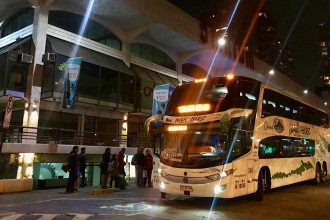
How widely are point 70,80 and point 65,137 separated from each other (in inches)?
149

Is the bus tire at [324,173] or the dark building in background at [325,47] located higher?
the dark building in background at [325,47]

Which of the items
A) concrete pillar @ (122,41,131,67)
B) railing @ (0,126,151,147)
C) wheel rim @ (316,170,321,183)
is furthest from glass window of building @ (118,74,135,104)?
wheel rim @ (316,170,321,183)

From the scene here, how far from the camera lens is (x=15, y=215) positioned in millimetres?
8797

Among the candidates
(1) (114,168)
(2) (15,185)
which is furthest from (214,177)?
(2) (15,185)

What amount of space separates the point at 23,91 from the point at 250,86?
14031 millimetres

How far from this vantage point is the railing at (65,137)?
1866 centimetres

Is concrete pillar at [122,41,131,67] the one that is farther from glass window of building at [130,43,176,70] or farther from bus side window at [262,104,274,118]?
bus side window at [262,104,274,118]

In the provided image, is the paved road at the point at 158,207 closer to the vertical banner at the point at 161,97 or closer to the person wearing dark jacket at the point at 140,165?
the person wearing dark jacket at the point at 140,165

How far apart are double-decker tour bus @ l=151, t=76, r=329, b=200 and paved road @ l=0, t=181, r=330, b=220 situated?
1.71ft

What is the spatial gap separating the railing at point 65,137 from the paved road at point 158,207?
6.43 m

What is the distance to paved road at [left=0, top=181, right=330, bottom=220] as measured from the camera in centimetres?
887

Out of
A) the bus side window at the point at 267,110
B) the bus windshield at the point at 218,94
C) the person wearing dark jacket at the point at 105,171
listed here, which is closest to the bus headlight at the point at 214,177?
the bus windshield at the point at 218,94

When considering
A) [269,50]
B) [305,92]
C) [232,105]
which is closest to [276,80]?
[305,92]

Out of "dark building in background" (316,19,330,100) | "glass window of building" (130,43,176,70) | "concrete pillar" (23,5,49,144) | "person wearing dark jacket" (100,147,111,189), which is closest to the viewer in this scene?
"person wearing dark jacket" (100,147,111,189)
